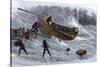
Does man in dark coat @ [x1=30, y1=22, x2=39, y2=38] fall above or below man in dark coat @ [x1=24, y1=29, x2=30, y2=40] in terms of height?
above

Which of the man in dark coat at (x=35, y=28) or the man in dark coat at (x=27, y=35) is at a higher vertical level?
the man in dark coat at (x=35, y=28)

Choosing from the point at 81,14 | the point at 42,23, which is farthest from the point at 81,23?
the point at 42,23

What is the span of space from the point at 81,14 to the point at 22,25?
28.4 inches

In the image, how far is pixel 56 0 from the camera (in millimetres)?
2066

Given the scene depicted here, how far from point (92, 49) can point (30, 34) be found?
79 cm
